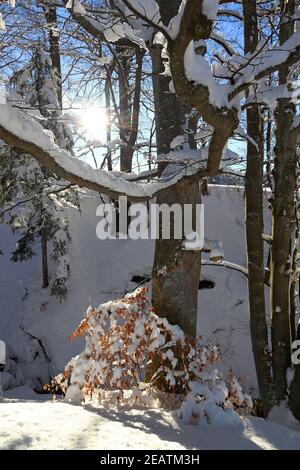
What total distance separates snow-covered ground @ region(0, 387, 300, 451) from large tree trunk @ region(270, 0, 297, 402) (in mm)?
2179

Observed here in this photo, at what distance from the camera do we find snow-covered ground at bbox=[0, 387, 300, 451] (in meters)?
3.09

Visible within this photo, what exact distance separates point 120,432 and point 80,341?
8939mm

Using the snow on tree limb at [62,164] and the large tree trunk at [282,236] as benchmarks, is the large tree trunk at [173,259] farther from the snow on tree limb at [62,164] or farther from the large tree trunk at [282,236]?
the large tree trunk at [282,236]

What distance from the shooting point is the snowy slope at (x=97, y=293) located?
11.7 metres

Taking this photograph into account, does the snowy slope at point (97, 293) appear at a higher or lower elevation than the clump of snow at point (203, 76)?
lower

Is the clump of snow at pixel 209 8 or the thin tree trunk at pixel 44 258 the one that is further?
the thin tree trunk at pixel 44 258

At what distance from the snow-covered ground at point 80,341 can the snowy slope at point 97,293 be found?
3 cm

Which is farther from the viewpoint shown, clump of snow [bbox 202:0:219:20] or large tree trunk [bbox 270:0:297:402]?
large tree trunk [bbox 270:0:297:402]

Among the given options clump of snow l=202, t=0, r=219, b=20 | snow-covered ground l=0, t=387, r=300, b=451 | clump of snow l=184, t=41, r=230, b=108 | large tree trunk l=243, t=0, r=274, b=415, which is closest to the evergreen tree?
large tree trunk l=243, t=0, r=274, b=415

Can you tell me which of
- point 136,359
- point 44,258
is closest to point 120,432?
point 136,359

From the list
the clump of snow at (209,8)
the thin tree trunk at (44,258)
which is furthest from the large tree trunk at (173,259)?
the thin tree trunk at (44,258)

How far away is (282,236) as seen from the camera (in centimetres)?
626

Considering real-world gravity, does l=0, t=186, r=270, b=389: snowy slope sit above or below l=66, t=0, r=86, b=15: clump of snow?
below

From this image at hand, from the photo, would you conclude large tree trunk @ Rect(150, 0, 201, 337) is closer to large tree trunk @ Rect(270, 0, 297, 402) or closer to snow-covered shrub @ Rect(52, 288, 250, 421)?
snow-covered shrub @ Rect(52, 288, 250, 421)
